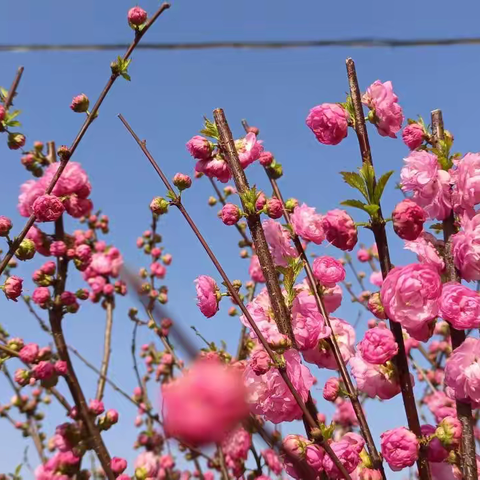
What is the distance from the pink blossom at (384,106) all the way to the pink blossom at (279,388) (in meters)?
0.69

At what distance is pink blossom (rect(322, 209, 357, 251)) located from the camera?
132 centimetres

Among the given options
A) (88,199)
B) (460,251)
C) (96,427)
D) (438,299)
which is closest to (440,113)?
(460,251)

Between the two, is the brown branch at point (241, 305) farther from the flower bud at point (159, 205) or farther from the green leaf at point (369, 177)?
the green leaf at point (369, 177)

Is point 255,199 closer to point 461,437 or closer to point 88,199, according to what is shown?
point 461,437

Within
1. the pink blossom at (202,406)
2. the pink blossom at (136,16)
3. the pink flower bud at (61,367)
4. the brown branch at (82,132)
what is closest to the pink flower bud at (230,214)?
the brown branch at (82,132)

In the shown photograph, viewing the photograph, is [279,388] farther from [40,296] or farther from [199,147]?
[40,296]

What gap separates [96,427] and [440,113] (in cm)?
186

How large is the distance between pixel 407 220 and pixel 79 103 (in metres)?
1.21

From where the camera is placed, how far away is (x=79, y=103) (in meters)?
1.90

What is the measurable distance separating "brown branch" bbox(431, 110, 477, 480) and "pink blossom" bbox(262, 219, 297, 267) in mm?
392

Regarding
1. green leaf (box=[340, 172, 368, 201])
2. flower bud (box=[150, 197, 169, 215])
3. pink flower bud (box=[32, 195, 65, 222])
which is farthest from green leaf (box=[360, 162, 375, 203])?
pink flower bud (box=[32, 195, 65, 222])

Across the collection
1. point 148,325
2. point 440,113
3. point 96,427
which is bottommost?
point 96,427

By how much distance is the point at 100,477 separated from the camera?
7.94 ft

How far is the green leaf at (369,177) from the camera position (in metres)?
1.27
